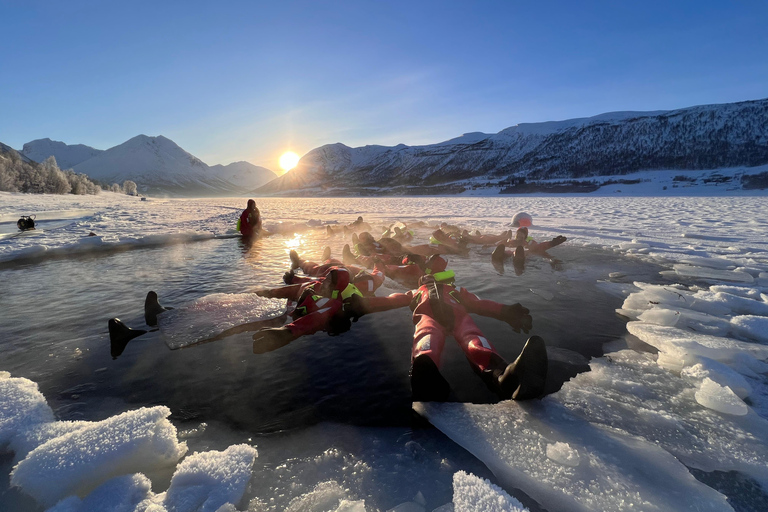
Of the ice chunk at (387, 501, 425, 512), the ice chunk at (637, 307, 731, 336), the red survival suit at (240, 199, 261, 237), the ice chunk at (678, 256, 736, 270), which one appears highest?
the red survival suit at (240, 199, 261, 237)

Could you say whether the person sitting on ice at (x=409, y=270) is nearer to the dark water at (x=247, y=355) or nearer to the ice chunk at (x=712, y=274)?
the dark water at (x=247, y=355)

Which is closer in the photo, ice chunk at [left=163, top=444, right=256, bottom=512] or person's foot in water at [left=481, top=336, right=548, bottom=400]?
ice chunk at [left=163, top=444, right=256, bottom=512]

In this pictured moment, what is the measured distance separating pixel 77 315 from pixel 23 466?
424 centimetres

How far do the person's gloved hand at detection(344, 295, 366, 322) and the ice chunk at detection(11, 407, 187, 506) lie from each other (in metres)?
2.95

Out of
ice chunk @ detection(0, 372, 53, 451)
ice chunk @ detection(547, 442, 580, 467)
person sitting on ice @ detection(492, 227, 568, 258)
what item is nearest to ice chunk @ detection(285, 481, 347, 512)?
ice chunk @ detection(547, 442, 580, 467)

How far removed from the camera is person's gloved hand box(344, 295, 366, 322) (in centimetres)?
550

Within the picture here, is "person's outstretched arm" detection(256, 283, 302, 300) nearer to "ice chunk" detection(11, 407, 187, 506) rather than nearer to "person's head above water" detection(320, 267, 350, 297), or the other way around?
"person's head above water" detection(320, 267, 350, 297)

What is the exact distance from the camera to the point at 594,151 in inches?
5207

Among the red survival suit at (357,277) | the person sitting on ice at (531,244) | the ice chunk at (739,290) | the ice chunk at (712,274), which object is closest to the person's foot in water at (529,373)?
the red survival suit at (357,277)

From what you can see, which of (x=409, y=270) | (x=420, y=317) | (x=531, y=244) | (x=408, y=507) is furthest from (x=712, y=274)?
(x=408, y=507)

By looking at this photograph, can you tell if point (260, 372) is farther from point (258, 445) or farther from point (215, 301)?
point (215, 301)

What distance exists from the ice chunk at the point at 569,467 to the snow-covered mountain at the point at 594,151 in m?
85.6

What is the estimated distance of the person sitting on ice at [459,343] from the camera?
10.2ft

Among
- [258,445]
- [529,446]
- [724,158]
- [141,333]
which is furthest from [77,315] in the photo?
[724,158]
